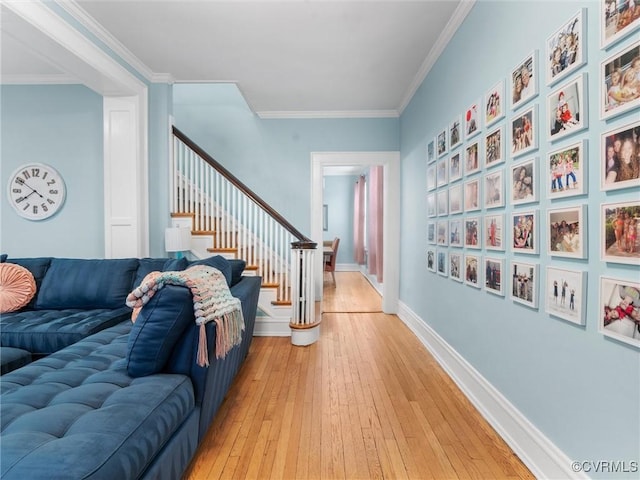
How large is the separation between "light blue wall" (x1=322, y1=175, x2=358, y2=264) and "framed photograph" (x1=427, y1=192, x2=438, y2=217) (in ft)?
19.7

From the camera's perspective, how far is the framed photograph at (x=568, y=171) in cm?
119

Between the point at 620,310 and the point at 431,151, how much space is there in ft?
7.34

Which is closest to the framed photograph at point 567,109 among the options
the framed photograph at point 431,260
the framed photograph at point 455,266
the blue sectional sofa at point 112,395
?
the framed photograph at point 455,266

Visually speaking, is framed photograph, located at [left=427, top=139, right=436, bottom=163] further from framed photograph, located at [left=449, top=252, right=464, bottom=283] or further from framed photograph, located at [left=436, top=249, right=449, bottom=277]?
framed photograph, located at [left=449, top=252, right=464, bottom=283]

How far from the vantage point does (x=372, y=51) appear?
9.32 feet

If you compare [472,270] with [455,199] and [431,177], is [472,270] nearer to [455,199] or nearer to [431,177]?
[455,199]

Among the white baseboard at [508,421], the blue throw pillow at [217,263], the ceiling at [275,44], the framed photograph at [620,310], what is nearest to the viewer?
the framed photograph at [620,310]

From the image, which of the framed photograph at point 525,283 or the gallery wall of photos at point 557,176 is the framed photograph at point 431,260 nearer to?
the gallery wall of photos at point 557,176

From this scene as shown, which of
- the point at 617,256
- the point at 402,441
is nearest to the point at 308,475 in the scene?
the point at 402,441

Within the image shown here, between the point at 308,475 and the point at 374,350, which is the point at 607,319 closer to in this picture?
the point at 308,475

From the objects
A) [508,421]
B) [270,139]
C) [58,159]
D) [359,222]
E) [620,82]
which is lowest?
[508,421]

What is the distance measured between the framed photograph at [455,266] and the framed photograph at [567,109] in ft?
3.76

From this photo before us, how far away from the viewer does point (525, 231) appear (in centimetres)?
155

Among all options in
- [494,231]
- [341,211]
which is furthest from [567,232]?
[341,211]
